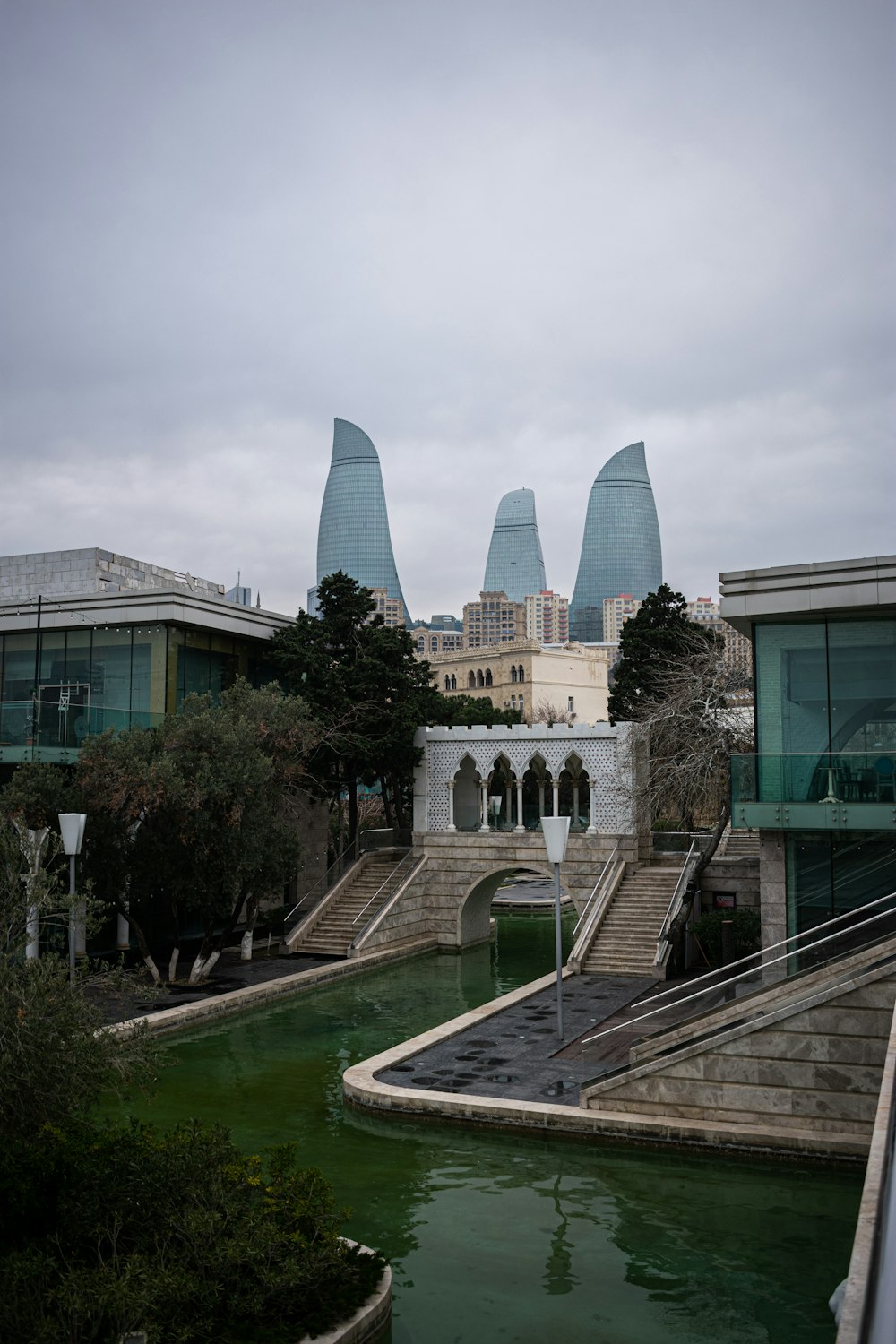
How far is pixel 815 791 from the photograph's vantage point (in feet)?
55.9

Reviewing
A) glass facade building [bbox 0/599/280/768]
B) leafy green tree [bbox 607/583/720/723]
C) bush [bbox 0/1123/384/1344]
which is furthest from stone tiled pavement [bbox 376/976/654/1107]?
leafy green tree [bbox 607/583/720/723]

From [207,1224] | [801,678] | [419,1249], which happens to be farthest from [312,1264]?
[801,678]

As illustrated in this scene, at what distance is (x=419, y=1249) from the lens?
9977mm

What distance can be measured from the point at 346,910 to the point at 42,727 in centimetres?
950

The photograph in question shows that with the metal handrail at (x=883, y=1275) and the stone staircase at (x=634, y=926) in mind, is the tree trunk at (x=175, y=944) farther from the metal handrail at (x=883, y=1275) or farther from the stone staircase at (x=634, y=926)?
the metal handrail at (x=883, y=1275)

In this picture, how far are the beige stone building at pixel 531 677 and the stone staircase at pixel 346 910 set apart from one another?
7297 cm

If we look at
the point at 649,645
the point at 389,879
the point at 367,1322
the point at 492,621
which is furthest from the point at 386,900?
the point at 492,621

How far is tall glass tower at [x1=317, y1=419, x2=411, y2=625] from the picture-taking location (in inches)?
6954

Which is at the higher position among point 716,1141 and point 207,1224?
point 207,1224

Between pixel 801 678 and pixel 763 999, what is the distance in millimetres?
7235

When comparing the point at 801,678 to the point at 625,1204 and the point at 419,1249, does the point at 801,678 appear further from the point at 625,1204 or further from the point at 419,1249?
the point at 419,1249

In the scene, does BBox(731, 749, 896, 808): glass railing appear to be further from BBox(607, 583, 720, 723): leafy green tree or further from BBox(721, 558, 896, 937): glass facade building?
BBox(607, 583, 720, 723): leafy green tree

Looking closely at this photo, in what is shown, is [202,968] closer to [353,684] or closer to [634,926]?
Answer: [353,684]

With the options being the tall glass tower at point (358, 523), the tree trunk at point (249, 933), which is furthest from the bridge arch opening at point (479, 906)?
the tall glass tower at point (358, 523)
